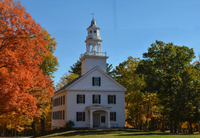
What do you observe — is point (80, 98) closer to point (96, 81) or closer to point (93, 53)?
point (96, 81)

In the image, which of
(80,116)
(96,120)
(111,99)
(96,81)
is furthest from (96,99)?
(80,116)

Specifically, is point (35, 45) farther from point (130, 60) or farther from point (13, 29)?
point (130, 60)

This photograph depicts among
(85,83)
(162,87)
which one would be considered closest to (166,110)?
(162,87)

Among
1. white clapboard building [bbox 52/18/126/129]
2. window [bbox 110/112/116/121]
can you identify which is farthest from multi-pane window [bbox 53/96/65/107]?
window [bbox 110/112/116/121]

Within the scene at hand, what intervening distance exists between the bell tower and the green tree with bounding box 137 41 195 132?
6342 millimetres

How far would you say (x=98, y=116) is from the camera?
35.8m

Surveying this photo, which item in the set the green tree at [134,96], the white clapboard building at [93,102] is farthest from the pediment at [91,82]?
the green tree at [134,96]

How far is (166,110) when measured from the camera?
97.0 ft

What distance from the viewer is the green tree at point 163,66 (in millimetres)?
35562

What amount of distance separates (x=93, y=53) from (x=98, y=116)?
10.3 meters

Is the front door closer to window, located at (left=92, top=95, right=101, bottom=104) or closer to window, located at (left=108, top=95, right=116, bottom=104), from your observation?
window, located at (left=92, top=95, right=101, bottom=104)

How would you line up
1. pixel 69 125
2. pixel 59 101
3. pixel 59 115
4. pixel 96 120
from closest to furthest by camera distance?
pixel 69 125 → pixel 96 120 → pixel 59 115 → pixel 59 101

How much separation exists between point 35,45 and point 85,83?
20381mm

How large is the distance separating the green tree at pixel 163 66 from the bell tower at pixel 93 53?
20.8 ft
